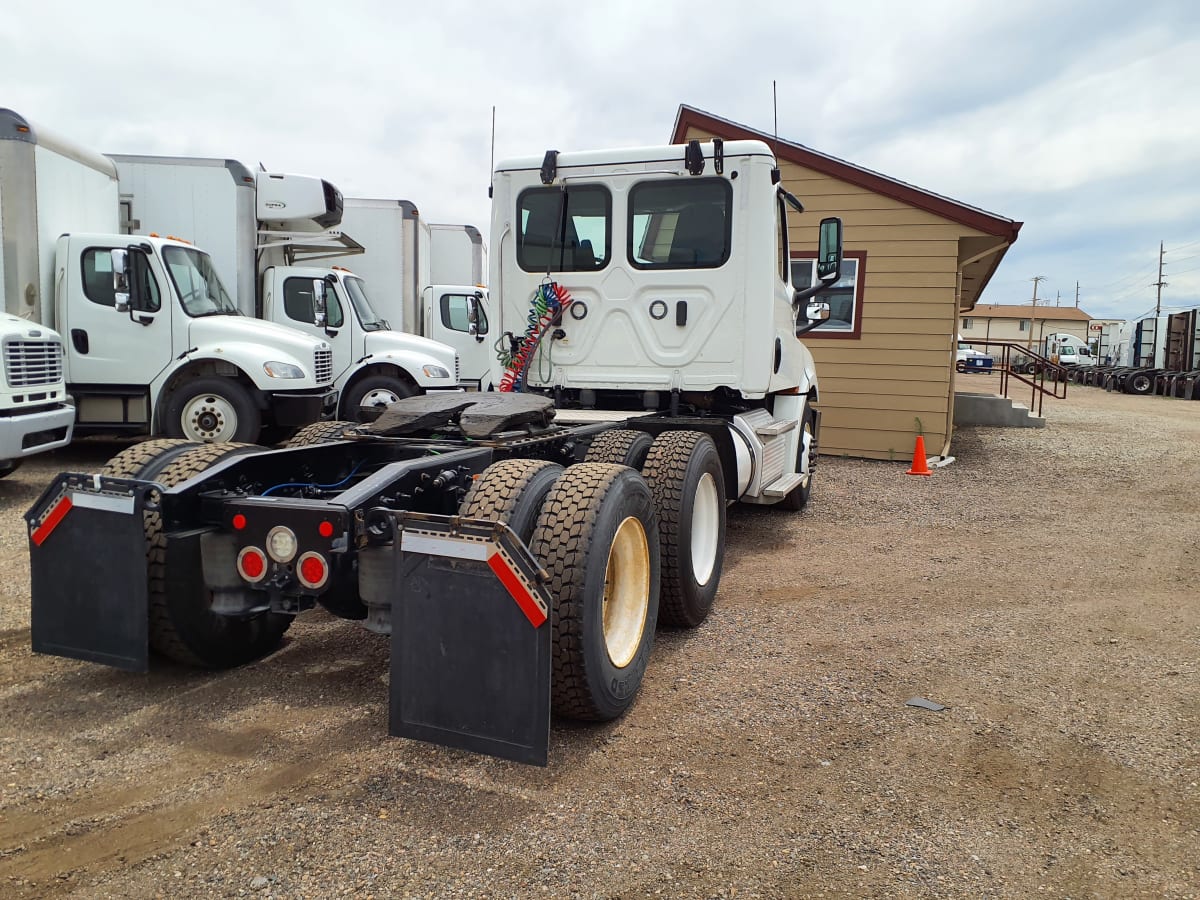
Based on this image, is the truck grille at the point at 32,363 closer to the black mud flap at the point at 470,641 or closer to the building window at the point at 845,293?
the black mud flap at the point at 470,641

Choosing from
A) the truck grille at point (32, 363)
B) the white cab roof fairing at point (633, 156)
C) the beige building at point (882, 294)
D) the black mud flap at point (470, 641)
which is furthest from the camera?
the beige building at point (882, 294)

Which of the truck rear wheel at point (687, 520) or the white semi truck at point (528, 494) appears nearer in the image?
the white semi truck at point (528, 494)

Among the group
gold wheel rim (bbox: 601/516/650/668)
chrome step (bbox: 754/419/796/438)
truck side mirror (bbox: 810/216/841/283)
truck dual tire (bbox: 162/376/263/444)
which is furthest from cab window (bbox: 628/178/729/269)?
truck dual tire (bbox: 162/376/263/444)

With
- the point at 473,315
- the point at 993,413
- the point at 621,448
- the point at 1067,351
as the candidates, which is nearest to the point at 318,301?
the point at 473,315

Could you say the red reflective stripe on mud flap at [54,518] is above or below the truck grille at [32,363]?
below

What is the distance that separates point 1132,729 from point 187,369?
9.51 meters

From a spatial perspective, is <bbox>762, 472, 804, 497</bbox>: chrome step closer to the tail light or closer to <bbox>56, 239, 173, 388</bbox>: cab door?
the tail light

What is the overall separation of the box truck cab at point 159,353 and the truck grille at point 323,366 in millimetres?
424

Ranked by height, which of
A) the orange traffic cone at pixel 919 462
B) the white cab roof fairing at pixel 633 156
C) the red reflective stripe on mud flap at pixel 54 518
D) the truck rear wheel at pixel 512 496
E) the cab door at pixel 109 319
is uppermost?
the white cab roof fairing at pixel 633 156

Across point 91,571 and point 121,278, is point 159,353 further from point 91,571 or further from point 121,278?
point 91,571

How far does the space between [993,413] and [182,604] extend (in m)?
16.7

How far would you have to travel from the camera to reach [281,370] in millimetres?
9805

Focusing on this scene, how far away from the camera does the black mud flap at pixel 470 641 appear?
274cm

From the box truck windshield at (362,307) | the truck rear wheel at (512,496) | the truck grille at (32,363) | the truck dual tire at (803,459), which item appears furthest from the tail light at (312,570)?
the box truck windshield at (362,307)
